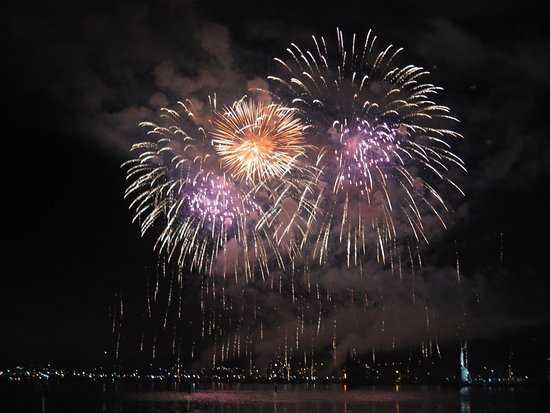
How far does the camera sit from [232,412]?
56.0m

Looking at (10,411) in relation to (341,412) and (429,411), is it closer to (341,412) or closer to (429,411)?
(341,412)

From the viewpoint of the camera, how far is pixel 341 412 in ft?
193

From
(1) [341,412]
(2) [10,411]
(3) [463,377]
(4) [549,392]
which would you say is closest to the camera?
(2) [10,411]

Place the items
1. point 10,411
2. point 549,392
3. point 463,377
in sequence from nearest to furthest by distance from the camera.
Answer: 1. point 10,411
2. point 549,392
3. point 463,377

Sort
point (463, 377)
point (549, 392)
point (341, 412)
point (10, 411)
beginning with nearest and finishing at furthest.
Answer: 1. point (10, 411)
2. point (341, 412)
3. point (549, 392)
4. point (463, 377)

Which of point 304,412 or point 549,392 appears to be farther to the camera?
point 549,392

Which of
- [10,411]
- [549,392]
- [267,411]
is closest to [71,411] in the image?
[10,411]

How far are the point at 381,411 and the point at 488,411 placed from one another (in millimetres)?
10327

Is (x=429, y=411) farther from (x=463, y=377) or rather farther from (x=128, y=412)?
(x=463, y=377)

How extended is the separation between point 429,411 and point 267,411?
16.2 meters

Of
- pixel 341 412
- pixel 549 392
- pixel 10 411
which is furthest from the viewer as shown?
pixel 549 392

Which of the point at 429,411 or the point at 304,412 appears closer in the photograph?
the point at 304,412

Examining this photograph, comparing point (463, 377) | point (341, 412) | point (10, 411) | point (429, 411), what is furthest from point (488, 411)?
point (463, 377)

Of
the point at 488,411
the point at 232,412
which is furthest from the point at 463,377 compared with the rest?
the point at 232,412
